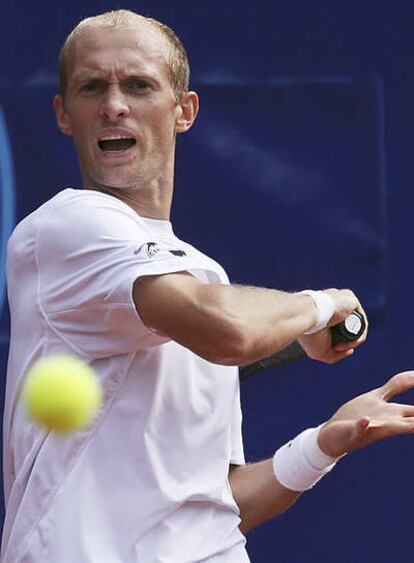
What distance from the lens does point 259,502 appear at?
13.2ft

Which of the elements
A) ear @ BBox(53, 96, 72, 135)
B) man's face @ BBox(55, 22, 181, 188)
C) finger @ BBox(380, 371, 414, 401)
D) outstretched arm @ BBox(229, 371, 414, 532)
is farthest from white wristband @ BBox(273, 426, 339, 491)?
ear @ BBox(53, 96, 72, 135)

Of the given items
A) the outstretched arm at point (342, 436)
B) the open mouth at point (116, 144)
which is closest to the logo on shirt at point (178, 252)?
the open mouth at point (116, 144)

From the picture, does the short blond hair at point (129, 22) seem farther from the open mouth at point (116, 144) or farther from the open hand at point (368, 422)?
the open hand at point (368, 422)

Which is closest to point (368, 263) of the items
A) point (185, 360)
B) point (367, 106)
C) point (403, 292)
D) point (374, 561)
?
point (403, 292)

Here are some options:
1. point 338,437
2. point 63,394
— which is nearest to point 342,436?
point 338,437

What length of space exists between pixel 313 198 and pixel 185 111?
1147 millimetres

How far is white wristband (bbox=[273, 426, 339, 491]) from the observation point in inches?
158

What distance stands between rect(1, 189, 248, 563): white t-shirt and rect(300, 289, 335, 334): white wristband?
24 cm

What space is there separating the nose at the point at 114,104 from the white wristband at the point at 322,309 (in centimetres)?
63

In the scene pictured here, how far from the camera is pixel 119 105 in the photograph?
3.75m

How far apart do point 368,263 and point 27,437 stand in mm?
1968

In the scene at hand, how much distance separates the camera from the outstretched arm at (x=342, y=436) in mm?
3777

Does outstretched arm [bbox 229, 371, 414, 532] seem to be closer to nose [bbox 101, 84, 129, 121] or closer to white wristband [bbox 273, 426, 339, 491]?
white wristband [bbox 273, 426, 339, 491]

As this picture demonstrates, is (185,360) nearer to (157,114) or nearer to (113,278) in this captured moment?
(113,278)
